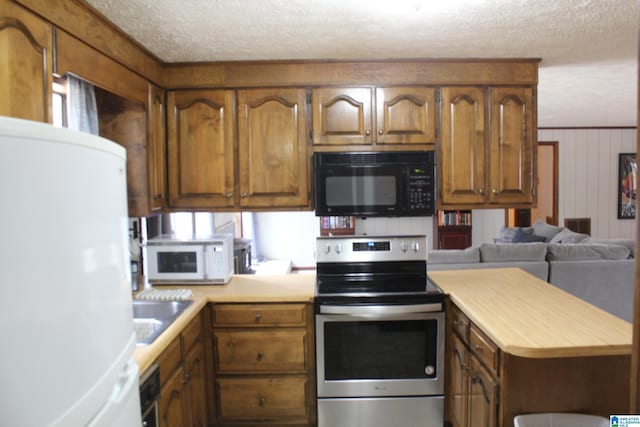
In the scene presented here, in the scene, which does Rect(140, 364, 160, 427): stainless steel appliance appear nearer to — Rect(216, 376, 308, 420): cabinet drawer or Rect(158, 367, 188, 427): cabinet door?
Rect(158, 367, 188, 427): cabinet door

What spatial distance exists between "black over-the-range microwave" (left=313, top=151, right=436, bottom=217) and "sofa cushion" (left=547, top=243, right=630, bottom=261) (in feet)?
5.84

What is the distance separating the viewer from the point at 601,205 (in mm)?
6340

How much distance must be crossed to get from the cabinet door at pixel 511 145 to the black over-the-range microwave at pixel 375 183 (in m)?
0.42

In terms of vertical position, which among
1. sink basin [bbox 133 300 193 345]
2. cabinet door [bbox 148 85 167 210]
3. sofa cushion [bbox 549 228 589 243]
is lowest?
sink basin [bbox 133 300 193 345]

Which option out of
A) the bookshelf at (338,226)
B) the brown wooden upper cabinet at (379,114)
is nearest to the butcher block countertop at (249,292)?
the brown wooden upper cabinet at (379,114)

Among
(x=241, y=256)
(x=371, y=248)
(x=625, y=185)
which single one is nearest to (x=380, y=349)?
(x=371, y=248)

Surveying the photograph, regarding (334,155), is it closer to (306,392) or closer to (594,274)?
(306,392)

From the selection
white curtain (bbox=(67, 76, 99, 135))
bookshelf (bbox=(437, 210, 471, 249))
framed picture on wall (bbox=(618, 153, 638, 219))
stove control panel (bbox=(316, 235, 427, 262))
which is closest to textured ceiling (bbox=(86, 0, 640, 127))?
white curtain (bbox=(67, 76, 99, 135))

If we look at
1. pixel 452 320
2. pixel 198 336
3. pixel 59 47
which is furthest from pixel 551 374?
pixel 59 47

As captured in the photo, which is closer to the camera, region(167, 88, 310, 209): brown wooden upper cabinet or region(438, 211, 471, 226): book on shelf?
region(167, 88, 310, 209): brown wooden upper cabinet

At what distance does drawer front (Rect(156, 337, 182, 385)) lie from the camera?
1.62m

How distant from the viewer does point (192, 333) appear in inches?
79.7

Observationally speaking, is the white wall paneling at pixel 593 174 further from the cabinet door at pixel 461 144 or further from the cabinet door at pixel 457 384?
the cabinet door at pixel 457 384

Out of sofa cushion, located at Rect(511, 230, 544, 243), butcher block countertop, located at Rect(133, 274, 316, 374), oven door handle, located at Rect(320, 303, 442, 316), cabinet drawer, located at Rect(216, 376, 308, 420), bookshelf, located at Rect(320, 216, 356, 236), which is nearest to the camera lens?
butcher block countertop, located at Rect(133, 274, 316, 374)
